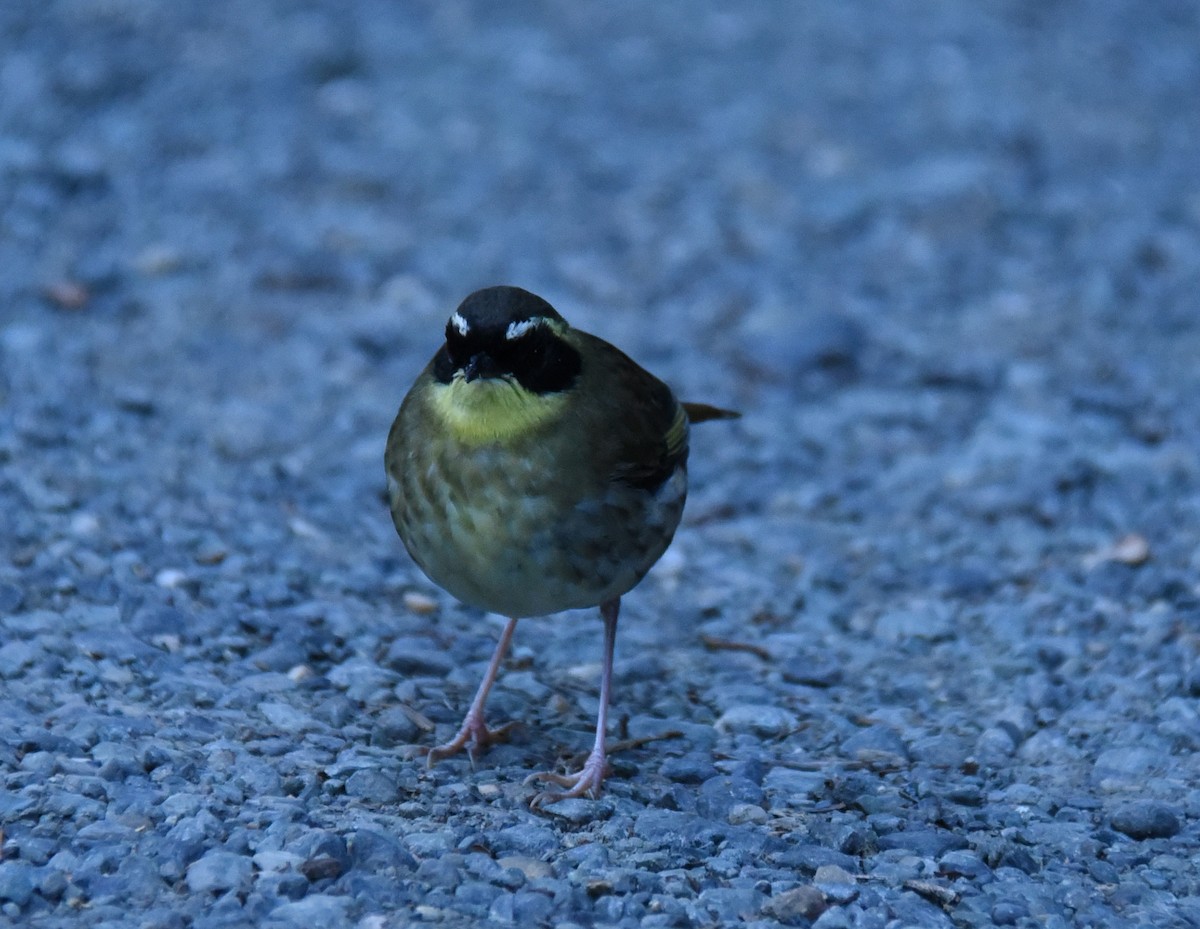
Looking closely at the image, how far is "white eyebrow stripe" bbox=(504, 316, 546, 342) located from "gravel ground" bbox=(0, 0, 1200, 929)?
4.76ft

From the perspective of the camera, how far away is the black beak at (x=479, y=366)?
550 centimetres

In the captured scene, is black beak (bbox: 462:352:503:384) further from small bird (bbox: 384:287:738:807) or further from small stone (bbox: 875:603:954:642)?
small stone (bbox: 875:603:954:642)

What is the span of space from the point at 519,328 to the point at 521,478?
0.48m

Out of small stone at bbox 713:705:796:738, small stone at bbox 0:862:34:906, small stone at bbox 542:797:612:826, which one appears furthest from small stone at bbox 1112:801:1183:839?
small stone at bbox 0:862:34:906

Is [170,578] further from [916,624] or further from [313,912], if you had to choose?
[916,624]

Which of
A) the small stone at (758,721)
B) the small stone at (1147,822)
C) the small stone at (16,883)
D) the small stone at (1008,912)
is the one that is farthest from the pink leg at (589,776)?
the small stone at (1147,822)

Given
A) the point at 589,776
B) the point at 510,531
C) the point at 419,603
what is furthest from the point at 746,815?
the point at 419,603

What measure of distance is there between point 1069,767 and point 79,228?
6802 millimetres

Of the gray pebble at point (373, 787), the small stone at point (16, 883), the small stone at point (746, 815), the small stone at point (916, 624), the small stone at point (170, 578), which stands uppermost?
the small stone at point (916, 624)

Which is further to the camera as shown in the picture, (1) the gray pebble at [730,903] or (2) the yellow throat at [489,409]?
(2) the yellow throat at [489,409]

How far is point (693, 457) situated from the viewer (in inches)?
353

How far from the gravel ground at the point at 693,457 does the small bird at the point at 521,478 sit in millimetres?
650

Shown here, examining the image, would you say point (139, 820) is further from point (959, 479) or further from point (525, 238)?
point (525, 238)

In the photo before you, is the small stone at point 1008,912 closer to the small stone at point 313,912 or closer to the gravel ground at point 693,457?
the gravel ground at point 693,457
